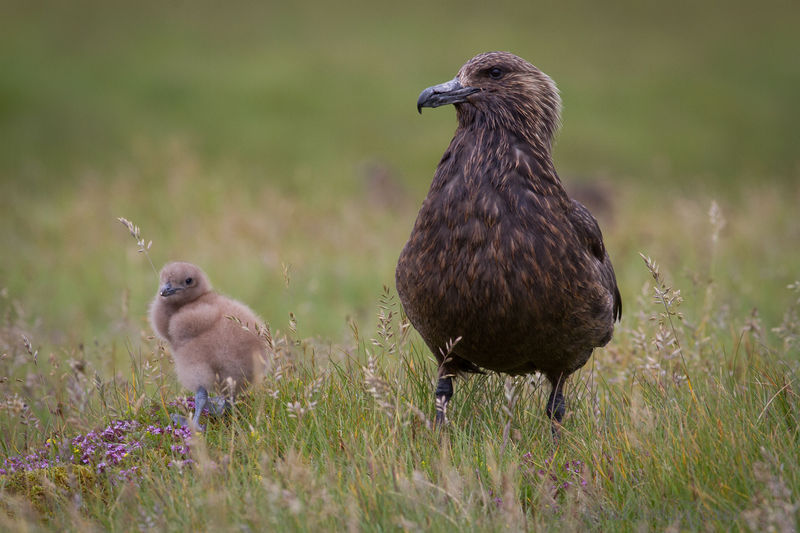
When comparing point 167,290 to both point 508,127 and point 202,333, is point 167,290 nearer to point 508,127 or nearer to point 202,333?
point 202,333

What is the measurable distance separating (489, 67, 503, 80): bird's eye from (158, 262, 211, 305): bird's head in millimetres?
2010

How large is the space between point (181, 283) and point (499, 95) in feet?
6.80

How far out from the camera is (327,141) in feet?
61.7

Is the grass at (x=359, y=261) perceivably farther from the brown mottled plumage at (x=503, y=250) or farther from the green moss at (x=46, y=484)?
the brown mottled plumage at (x=503, y=250)

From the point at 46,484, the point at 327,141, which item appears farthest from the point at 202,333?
the point at 327,141

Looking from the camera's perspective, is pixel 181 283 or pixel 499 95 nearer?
pixel 499 95

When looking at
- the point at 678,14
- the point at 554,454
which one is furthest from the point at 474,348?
the point at 678,14

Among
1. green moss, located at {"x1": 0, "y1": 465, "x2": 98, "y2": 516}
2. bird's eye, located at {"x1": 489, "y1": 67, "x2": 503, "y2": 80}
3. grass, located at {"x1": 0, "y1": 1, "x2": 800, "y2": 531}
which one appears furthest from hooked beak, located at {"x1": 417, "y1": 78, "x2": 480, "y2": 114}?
green moss, located at {"x1": 0, "y1": 465, "x2": 98, "y2": 516}

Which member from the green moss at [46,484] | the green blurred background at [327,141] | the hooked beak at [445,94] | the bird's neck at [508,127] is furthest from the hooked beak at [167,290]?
the bird's neck at [508,127]

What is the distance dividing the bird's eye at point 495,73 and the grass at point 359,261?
4.30 ft

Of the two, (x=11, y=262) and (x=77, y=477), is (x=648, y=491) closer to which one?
(x=77, y=477)

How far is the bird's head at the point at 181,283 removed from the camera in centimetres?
434

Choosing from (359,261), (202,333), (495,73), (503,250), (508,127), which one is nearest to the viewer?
(503,250)

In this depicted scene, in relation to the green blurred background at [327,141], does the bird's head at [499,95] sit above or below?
below
